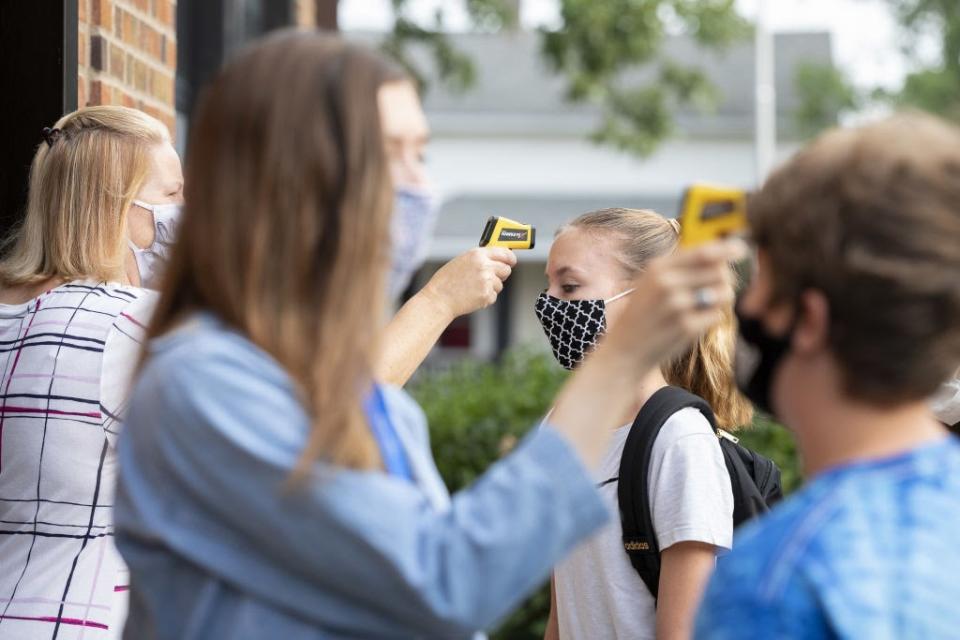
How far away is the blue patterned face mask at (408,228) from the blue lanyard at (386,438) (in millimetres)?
163

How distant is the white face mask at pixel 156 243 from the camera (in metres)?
2.74

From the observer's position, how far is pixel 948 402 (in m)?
3.27

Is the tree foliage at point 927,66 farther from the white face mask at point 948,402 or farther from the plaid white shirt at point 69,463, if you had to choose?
the plaid white shirt at point 69,463

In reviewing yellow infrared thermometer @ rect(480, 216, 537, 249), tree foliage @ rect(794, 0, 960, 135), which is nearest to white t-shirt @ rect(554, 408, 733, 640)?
yellow infrared thermometer @ rect(480, 216, 537, 249)

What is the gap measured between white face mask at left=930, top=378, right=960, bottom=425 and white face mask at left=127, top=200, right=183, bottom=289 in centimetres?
198

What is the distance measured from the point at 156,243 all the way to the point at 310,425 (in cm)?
143

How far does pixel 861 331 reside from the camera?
4.92ft

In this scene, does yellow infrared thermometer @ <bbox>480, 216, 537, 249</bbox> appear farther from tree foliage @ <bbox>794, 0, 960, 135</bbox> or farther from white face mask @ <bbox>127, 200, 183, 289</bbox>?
tree foliage @ <bbox>794, 0, 960, 135</bbox>

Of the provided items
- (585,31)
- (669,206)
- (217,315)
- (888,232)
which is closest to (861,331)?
(888,232)

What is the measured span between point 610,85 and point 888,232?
37.4ft

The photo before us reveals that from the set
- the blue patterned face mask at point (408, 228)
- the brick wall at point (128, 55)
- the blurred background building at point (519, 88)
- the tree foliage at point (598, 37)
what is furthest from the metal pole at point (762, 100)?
the blue patterned face mask at point (408, 228)

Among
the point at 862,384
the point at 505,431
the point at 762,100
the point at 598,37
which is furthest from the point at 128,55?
the point at 762,100

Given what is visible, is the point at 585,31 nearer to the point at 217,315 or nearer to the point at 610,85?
the point at 610,85

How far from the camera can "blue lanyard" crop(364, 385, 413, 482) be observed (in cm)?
157
